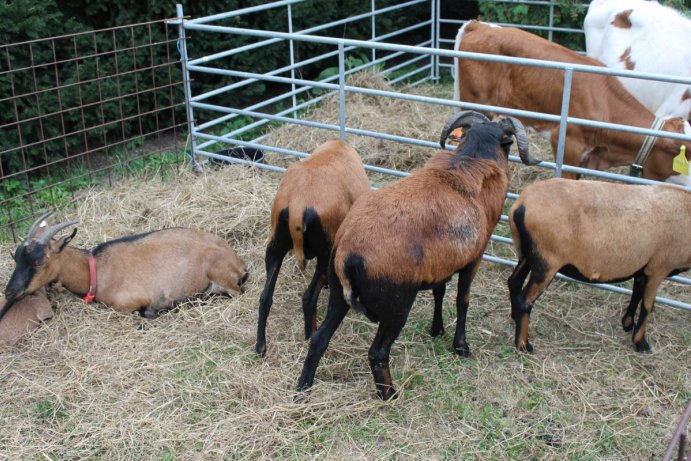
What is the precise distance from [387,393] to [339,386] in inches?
12.0

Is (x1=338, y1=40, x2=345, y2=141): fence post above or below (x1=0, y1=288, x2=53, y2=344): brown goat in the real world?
above

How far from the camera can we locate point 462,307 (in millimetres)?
4902

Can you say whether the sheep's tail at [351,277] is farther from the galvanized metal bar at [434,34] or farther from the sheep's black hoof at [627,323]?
the galvanized metal bar at [434,34]

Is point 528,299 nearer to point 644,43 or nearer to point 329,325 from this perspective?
point 329,325

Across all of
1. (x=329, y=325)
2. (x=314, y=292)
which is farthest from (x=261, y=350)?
(x=329, y=325)

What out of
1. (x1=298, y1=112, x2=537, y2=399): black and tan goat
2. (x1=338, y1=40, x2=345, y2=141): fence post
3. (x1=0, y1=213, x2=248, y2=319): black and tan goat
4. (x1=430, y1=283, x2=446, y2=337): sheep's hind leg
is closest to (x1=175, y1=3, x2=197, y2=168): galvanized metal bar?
(x1=338, y1=40, x2=345, y2=141): fence post

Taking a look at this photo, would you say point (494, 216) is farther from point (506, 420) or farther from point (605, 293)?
point (605, 293)

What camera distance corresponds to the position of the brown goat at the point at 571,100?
6.23m

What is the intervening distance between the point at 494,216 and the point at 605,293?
1588 mm

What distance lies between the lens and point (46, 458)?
4.14 meters

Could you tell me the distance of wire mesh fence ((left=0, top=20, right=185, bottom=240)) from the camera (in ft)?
24.4

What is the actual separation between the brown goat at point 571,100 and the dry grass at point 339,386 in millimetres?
1203

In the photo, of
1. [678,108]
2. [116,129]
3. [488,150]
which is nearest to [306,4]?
[116,129]

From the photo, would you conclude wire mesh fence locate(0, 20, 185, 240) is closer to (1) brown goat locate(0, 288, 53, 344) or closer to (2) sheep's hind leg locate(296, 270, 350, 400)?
(1) brown goat locate(0, 288, 53, 344)
